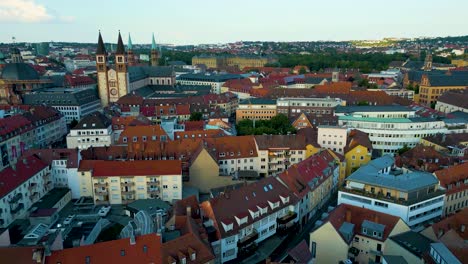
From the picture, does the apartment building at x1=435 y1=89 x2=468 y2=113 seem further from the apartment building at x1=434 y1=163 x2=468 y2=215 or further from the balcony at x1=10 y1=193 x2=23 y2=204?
the balcony at x1=10 y1=193 x2=23 y2=204

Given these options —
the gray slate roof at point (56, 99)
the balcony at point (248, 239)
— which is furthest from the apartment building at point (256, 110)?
the balcony at point (248, 239)

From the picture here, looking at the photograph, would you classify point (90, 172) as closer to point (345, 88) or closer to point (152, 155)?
point (152, 155)

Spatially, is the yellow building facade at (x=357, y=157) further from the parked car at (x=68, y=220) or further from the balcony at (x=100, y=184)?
the parked car at (x=68, y=220)

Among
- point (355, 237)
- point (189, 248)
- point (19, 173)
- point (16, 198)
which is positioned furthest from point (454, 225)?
point (19, 173)

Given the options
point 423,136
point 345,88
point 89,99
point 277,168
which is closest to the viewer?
point 277,168

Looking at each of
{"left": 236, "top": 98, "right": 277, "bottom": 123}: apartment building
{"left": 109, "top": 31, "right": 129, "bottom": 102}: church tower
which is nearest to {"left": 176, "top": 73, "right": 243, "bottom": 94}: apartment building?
{"left": 109, "top": 31, "right": 129, "bottom": 102}: church tower

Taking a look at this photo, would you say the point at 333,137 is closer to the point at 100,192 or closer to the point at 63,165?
the point at 100,192

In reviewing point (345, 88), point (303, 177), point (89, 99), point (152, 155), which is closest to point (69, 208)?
point (152, 155)
